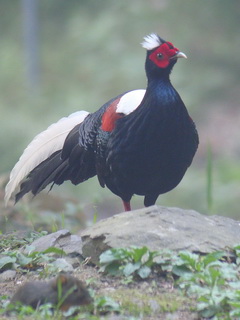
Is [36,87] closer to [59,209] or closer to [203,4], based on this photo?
[203,4]

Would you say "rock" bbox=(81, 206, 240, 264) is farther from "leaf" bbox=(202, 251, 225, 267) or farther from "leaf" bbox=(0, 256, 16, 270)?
"leaf" bbox=(0, 256, 16, 270)

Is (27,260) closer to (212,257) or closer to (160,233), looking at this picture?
(160,233)

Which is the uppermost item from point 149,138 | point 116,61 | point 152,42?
point 152,42

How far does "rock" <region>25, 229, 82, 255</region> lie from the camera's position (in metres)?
4.89

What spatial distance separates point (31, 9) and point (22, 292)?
12.3 m

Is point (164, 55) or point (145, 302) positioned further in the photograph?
point (164, 55)

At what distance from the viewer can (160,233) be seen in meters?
4.47

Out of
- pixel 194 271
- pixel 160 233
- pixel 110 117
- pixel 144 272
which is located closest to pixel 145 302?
pixel 144 272

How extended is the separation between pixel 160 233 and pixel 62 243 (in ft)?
2.81

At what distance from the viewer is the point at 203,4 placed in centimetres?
1645

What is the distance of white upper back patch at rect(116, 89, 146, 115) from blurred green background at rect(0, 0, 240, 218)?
20.2 ft

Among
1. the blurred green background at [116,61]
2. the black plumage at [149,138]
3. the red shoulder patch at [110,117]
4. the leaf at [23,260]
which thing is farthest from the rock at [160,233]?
the blurred green background at [116,61]

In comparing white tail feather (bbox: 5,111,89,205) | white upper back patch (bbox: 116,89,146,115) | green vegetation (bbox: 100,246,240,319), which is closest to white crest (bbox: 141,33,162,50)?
white upper back patch (bbox: 116,89,146,115)

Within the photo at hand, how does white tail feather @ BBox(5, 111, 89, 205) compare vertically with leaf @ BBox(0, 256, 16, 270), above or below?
above
